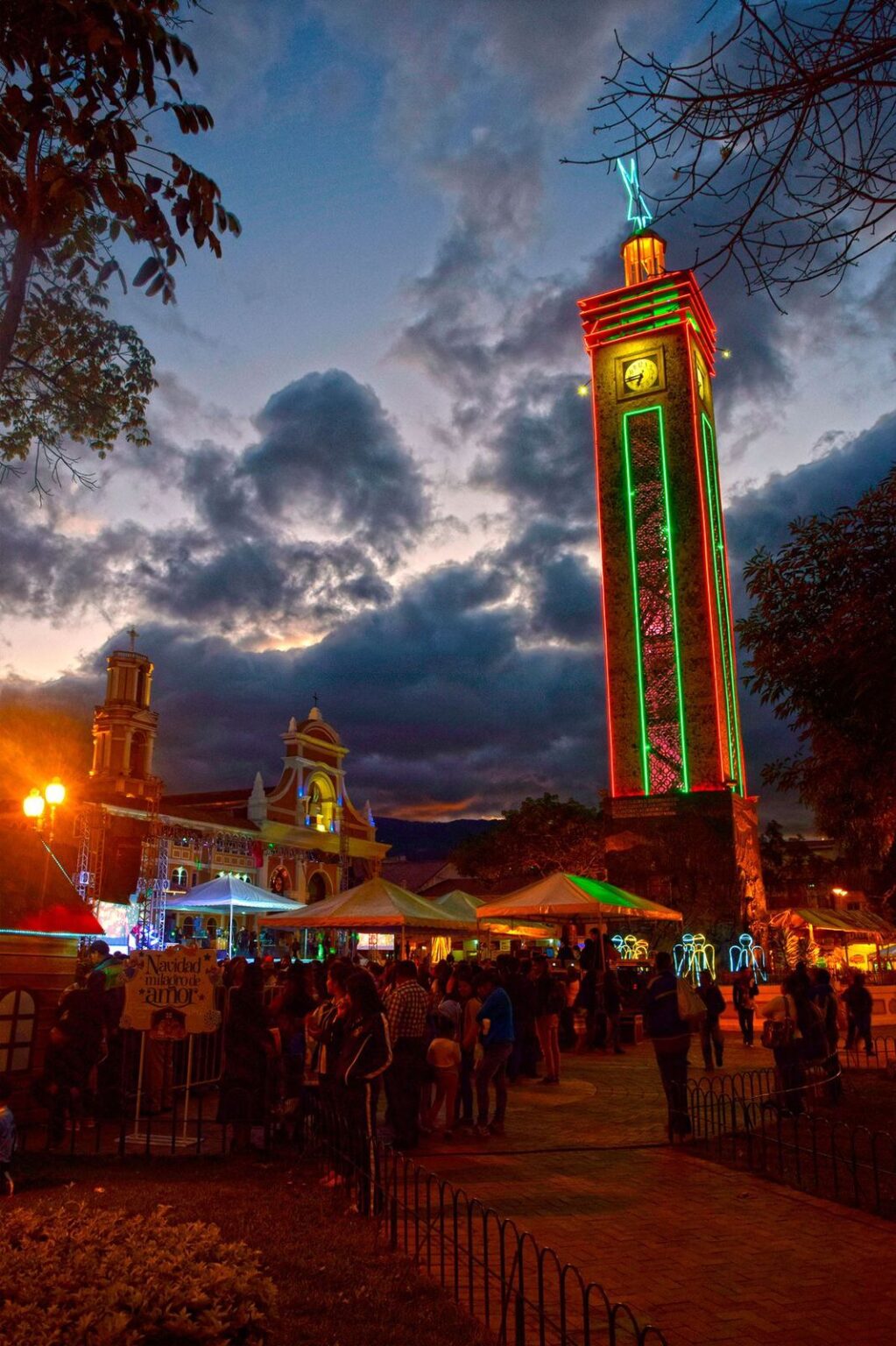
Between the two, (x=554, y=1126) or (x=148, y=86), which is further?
(x=554, y=1126)

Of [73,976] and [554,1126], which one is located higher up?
[73,976]

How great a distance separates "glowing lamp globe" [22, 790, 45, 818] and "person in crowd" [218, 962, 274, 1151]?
24.8 feet

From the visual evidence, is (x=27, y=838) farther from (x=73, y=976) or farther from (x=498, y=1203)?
(x=498, y=1203)

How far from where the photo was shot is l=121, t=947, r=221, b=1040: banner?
8.72 meters

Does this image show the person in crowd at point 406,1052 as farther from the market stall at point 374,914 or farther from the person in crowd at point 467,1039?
the market stall at point 374,914

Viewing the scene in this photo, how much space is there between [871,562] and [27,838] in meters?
9.17

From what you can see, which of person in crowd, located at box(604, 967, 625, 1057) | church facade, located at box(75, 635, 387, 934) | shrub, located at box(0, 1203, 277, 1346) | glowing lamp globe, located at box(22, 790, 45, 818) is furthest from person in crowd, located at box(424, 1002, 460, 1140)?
church facade, located at box(75, 635, 387, 934)

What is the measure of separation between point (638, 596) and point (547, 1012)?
23860mm

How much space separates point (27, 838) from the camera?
1055 centimetres

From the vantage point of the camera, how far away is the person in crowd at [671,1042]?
357 inches

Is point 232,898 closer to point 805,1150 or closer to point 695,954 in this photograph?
point 805,1150

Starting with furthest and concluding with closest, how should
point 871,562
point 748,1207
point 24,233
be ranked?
point 871,562
point 748,1207
point 24,233

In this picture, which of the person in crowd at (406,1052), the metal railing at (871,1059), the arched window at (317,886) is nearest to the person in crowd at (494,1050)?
the person in crowd at (406,1052)

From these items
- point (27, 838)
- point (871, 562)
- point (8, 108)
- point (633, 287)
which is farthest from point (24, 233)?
point (633, 287)
